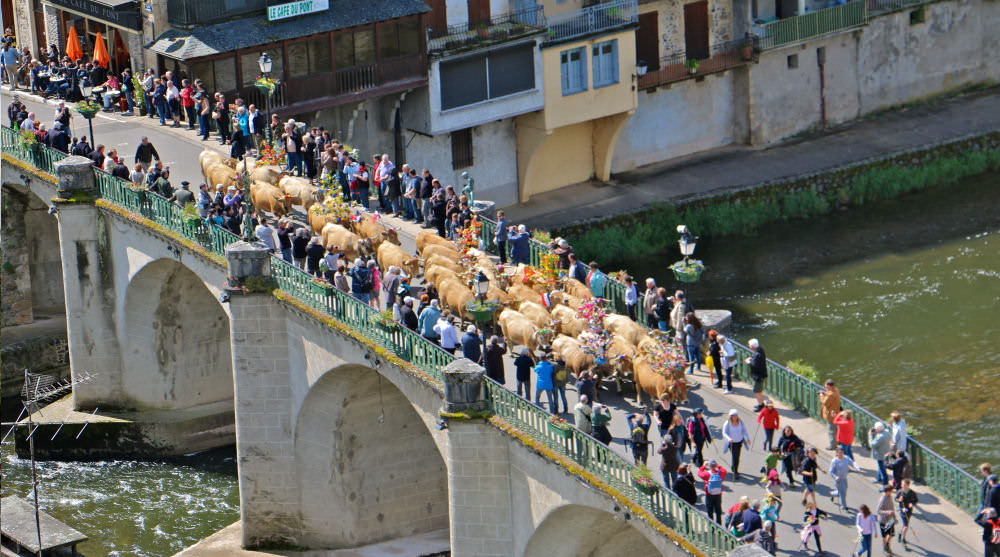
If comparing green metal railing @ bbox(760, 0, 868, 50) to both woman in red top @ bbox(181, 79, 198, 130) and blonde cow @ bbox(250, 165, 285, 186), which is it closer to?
woman in red top @ bbox(181, 79, 198, 130)

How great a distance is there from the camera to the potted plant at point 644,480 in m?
36.2

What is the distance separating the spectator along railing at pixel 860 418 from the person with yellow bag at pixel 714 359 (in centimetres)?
51

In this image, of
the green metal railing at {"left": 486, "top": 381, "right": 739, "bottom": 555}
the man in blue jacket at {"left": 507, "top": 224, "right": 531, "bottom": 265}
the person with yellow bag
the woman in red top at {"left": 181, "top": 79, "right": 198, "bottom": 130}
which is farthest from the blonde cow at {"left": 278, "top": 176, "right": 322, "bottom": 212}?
the person with yellow bag

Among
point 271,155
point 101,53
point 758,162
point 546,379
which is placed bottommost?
point 758,162

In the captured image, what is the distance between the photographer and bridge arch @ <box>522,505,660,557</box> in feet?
129

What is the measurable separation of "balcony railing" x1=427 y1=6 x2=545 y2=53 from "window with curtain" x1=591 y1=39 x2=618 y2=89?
262 cm

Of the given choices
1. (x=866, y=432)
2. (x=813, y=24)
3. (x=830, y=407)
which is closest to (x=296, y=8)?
(x=813, y=24)

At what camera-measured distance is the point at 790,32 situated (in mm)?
74688

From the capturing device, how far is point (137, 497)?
2076 inches

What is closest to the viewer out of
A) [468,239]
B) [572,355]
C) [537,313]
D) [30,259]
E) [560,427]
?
[560,427]

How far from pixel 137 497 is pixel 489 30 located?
69.2ft

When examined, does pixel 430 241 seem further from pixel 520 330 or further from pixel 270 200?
pixel 520 330

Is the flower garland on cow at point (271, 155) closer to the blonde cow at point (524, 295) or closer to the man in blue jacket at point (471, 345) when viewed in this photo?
the blonde cow at point (524, 295)

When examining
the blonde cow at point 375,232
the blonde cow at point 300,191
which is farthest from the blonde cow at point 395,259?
the blonde cow at point 300,191
